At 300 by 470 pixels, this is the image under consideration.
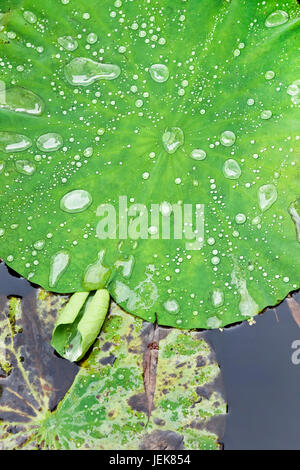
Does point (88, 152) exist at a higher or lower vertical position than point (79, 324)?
higher

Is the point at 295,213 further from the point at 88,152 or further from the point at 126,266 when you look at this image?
the point at 88,152

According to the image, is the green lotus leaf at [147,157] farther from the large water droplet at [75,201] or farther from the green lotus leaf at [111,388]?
the green lotus leaf at [111,388]

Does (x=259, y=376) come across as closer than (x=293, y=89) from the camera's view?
No

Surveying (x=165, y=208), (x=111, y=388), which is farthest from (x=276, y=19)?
(x=111, y=388)

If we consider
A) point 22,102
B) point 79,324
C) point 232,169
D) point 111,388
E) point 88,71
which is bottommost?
point 111,388

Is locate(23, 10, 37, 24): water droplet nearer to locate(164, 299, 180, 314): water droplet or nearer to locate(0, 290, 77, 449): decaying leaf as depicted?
locate(0, 290, 77, 449): decaying leaf
